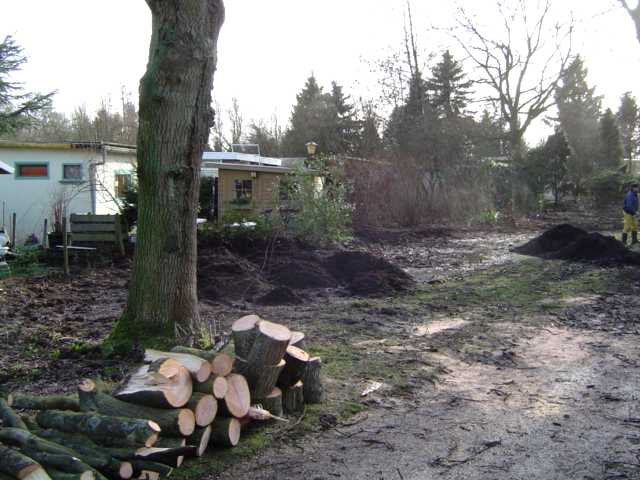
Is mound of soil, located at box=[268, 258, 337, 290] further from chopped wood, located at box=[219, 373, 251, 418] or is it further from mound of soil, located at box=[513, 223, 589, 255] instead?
mound of soil, located at box=[513, 223, 589, 255]

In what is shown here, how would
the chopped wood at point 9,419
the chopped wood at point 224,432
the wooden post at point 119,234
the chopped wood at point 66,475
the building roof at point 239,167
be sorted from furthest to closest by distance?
the building roof at point 239,167, the wooden post at point 119,234, the chopped wood at point 224,432, the chopped wood at point 9,419, the chopped wood at point 66,475

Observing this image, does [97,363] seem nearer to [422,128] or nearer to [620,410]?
[620,410]

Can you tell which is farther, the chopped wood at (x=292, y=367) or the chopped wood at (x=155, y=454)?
the chopped wood at (x=292, y=367)

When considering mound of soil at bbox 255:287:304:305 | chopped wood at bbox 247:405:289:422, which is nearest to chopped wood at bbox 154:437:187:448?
chopped wood at bbox 247:405:289:422

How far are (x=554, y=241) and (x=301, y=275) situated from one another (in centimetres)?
907

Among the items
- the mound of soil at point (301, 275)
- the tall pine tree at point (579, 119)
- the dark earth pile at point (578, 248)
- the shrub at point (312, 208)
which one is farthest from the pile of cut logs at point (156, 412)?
the tall pine tree at point (579, 119)

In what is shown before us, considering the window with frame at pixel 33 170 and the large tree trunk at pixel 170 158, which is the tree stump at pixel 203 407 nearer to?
the large tree trunk at pixel 170 158

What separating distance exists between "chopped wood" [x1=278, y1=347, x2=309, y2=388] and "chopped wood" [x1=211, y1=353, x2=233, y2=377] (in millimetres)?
647

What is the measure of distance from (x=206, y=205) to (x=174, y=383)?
21226 millimetres

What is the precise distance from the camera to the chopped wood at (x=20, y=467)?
9.82 feet

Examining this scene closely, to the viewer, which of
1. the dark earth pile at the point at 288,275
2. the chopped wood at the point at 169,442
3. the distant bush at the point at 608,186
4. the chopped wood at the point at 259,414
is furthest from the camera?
the distant bush at the point at 608,186

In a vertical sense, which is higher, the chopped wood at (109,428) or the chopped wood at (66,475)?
the chopped wood at (109,428)

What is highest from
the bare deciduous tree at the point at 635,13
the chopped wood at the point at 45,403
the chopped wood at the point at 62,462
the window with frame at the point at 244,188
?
the bare deciduous tree at the point at 635,13

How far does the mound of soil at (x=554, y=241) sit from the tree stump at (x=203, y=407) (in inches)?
580
